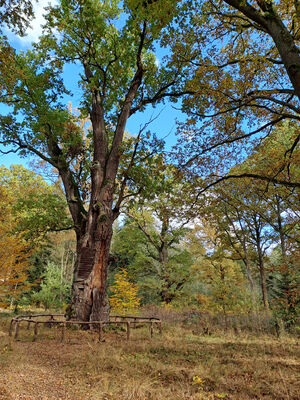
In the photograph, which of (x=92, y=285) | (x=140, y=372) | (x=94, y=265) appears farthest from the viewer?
(x=94, y=265)

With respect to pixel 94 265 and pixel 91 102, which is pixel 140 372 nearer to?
pixel 94 265

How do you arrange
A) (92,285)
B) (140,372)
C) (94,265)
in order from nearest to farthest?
(140,372), (92,285), (94,265)

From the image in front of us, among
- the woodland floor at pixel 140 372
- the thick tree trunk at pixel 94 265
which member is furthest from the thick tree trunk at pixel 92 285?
the woodland floor at pixel 140 372

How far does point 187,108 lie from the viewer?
359 inches

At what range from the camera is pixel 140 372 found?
4.86 metres

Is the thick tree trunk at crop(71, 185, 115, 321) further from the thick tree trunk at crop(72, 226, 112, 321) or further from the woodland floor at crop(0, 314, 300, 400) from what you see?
the woodland floor at crop(0, 314, 300, 400)

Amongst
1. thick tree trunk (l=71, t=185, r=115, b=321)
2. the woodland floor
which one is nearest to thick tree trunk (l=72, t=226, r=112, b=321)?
thick tree trunk (l=71, t=185, r=115, b=321)

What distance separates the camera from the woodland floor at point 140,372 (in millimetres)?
3965

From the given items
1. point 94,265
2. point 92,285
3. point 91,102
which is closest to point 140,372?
point 92,285

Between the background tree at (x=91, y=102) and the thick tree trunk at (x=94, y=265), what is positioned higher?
the background tree at (x=91, y=102)

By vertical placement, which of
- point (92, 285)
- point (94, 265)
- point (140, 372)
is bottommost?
point (140, 372)

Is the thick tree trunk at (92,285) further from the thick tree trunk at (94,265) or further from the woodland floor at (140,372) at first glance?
the woodland floor at (140,372)

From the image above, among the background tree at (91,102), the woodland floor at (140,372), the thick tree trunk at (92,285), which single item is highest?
the background tree at (91,102)

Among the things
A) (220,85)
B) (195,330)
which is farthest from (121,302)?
(220,85)
